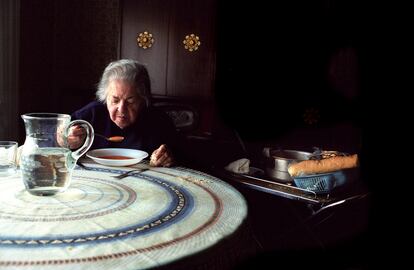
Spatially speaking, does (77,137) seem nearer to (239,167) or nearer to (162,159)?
(162,159)

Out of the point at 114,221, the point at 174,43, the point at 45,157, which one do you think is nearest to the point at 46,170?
the point at 45,157

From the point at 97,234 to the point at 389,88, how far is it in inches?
84.0

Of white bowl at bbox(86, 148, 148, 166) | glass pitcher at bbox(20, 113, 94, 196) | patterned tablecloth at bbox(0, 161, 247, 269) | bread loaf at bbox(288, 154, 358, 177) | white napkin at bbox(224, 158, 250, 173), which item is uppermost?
glass pitcher at bbox(20, 113, 94, 196)

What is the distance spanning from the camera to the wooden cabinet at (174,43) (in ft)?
15.9

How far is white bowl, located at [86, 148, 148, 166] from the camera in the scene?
1.73 meters

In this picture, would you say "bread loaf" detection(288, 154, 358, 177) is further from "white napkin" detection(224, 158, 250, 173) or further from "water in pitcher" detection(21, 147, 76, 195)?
"water in pitcher" detection(21, 147, 76, 195)

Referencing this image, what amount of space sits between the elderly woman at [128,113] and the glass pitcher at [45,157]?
1097 millimetres

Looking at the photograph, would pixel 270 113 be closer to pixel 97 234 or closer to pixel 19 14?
pixel 19 14

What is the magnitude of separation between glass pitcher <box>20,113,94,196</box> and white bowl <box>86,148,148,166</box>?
0.47 metres

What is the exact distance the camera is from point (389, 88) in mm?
2535

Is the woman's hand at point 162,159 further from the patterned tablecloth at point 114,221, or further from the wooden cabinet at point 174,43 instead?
the wooden cabinet at point 174,43

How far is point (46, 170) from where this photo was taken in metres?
1.21

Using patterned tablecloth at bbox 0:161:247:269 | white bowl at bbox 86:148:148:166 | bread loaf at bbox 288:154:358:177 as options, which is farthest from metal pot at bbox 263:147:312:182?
white bowl at bbox 86:148:148:166

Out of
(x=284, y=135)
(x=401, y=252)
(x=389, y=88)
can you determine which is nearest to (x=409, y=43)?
(x=389, y=88)
